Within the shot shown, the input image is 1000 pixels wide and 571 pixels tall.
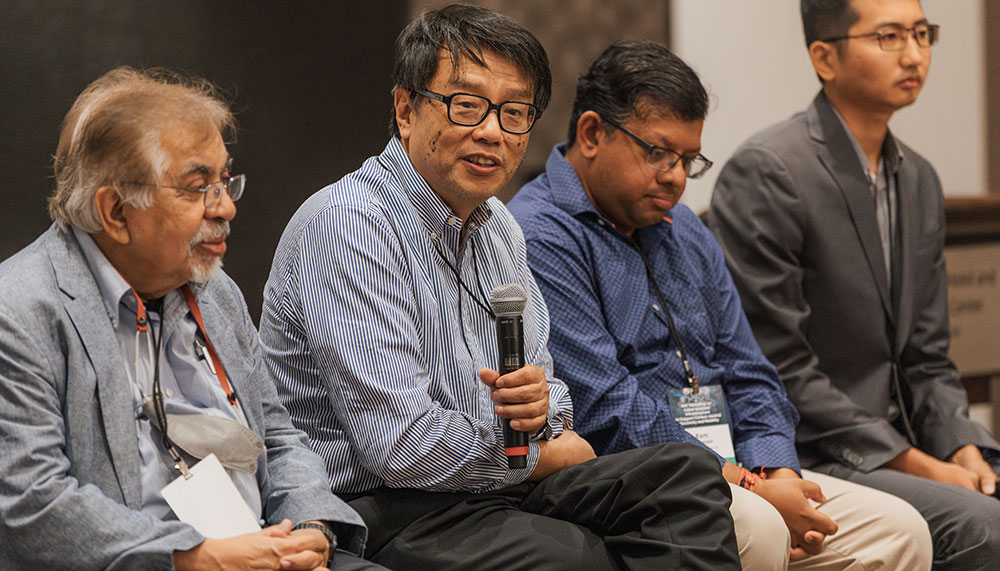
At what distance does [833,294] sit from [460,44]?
4.93ft

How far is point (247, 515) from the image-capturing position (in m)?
1.79

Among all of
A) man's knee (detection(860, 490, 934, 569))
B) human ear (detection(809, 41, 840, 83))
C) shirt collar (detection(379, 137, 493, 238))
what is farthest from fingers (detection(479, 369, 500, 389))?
human ear (detection(809, 41, 840, 83))

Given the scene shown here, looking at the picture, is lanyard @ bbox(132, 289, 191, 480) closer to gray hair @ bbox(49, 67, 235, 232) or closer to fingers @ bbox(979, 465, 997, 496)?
gray hair @ bbox(49, 67, 235, 232)

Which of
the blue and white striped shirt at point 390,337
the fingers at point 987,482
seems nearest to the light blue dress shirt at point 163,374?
the blue and white striped shirt at point 390,337

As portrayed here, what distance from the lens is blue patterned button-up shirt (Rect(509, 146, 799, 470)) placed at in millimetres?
2461

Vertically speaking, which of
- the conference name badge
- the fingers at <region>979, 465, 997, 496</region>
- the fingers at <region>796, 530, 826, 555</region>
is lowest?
the fingers at <region>979, 465, 997, 496</region>

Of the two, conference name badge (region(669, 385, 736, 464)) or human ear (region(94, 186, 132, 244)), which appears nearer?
human ear (region(94, 186, 132, 244))

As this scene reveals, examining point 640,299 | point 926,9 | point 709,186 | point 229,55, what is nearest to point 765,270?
point 640,299

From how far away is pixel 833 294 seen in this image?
307 cm

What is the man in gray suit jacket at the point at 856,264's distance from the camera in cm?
298

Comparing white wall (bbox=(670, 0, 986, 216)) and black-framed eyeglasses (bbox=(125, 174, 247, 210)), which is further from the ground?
black-framed eyeglasses (bbox=(125, 174, 247, 210))

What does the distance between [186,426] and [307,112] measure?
4.84ft

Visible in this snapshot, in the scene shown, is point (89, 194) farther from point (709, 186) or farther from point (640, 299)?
point (709, 186)

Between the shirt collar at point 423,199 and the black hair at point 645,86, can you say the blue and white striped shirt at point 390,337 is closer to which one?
the shirt collar at point 423,199
